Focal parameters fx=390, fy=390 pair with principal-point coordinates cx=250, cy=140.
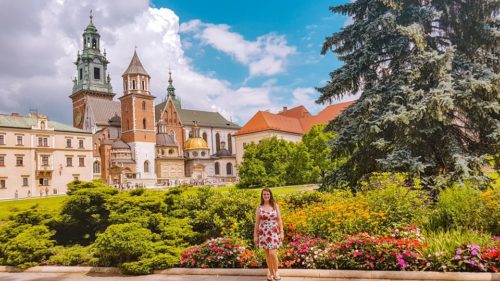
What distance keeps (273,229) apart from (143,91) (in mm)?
68739

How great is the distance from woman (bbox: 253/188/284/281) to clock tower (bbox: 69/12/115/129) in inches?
3287

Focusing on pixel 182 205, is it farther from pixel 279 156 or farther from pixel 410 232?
pixel 279 156

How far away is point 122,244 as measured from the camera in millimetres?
7621

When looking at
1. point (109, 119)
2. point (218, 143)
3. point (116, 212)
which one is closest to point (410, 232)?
point (116, 212)

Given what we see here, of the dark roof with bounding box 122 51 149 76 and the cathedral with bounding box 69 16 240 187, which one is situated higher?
the dark roof with bounding box 122 51 149 76

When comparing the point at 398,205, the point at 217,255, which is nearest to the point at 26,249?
the point at 217,255

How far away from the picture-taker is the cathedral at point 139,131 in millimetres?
65625

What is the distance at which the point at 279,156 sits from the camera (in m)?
46.6

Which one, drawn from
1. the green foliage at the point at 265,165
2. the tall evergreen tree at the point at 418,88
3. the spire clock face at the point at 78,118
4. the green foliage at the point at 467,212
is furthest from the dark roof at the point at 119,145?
the green foliage at the point at 467,212

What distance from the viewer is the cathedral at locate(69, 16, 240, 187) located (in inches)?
2584

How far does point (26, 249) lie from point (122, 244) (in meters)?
2.65

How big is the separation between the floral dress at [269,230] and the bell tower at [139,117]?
62.6 meters

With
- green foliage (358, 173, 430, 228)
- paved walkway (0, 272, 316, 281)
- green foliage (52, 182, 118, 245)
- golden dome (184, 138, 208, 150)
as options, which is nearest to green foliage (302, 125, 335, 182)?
golden dome (184, 138, 208, 150)

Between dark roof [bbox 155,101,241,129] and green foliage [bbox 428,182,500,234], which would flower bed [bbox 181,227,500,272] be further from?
dark roof [bbox 155,101,241,129]
